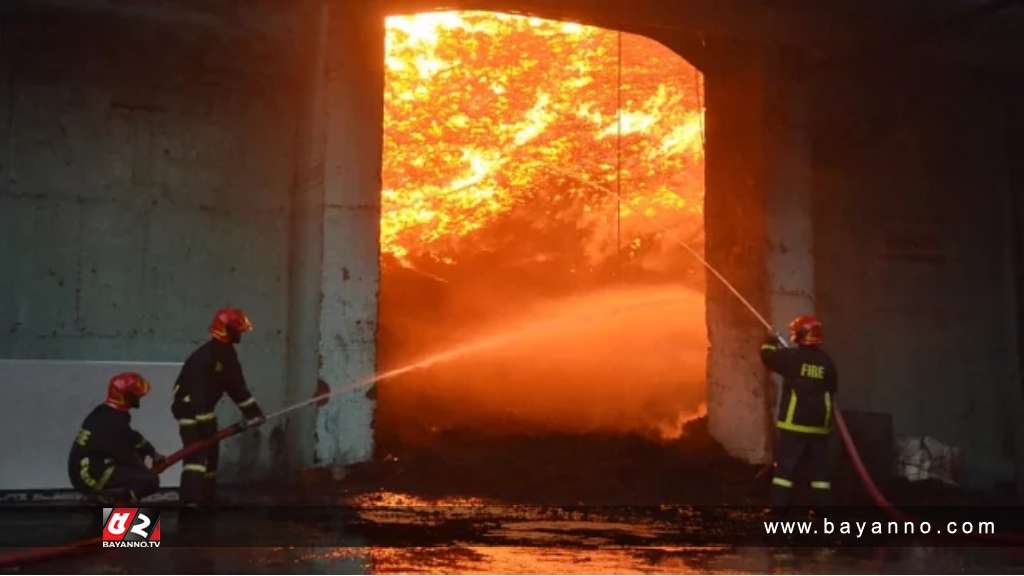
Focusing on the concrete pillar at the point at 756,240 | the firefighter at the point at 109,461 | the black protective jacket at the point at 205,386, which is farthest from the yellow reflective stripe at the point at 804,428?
the firefighter at the point at 109,461

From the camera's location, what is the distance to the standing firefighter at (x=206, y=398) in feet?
28.3

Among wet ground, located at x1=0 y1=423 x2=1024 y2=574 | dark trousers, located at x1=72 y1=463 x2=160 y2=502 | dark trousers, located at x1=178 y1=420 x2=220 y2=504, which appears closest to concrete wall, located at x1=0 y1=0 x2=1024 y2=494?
wet ground, located at x1=0 y1=423 x2=1024 y2=574

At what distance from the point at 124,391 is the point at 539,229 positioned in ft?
37.3

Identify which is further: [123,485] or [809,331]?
[809,331]

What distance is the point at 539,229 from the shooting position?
18.5 meters

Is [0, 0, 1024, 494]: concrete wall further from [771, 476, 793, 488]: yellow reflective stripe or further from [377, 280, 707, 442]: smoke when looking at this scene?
[771, 476, 793, 488]: yellow reflective stripe

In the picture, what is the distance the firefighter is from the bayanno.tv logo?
23 cm

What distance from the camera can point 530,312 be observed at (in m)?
19.1

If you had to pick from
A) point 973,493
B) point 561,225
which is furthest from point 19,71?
point 973,493

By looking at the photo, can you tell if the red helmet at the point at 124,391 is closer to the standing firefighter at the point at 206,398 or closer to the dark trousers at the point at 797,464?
the standing firefighter at the point at 206,398

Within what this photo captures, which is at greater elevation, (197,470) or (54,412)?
(54,412)

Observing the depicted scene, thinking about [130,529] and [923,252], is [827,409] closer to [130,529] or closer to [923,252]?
[130,529]

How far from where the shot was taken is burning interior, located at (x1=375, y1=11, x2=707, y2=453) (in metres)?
15.9

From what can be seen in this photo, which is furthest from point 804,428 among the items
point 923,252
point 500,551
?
point 923,252
